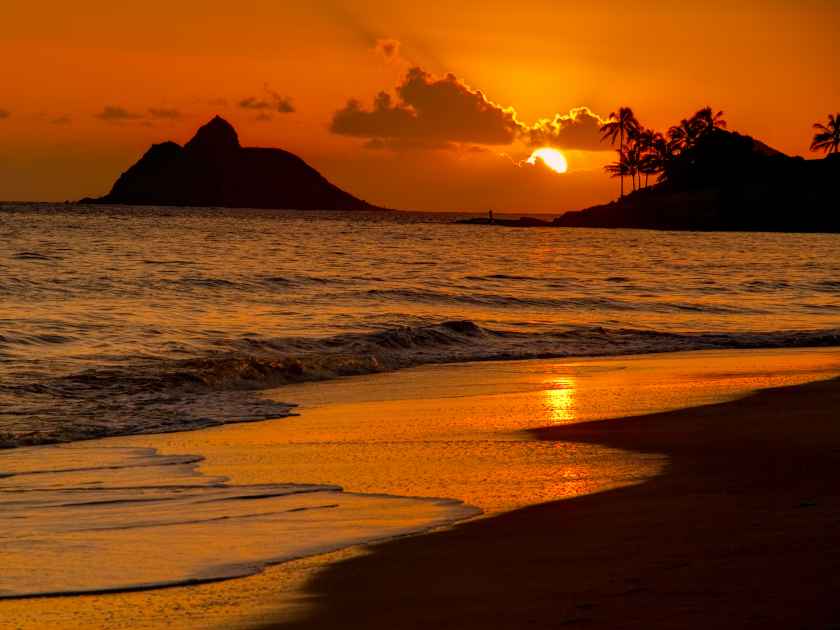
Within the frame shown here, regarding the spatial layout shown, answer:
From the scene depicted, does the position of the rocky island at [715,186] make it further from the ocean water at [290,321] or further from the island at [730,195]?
the ocean water at [290,321]

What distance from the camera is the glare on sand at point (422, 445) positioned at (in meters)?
5.40

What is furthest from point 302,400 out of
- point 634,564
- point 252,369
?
point 634,564

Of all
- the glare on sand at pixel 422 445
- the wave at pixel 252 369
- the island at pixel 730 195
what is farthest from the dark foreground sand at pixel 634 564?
the island at pixel 730 195

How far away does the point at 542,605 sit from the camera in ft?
16.6

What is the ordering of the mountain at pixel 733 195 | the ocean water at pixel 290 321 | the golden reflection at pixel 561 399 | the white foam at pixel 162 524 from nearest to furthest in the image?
1. the white foam at pixel 162 524
2. the golden reflection at pixel 561 399
3. the ocean water at pixel 290 321
4. the mountain at pixel 733 195

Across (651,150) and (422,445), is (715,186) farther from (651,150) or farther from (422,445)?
(422,445)

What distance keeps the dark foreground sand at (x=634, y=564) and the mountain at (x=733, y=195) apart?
5041 inches

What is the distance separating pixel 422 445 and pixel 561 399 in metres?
3.85

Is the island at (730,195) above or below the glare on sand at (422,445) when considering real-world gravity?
above

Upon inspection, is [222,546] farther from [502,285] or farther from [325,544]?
[502,285]

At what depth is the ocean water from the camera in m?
13.7

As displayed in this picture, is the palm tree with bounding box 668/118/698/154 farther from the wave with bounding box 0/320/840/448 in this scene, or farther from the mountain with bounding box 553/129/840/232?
the wave with bounding box 0/320/840/448

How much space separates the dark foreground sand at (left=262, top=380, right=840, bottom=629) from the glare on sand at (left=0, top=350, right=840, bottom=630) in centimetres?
36

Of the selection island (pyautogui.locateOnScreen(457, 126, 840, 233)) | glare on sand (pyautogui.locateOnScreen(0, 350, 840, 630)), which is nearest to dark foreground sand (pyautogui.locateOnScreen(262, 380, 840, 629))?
glare on sand (pyautogui.locateOnScreen(0, 350, 840, 630))
